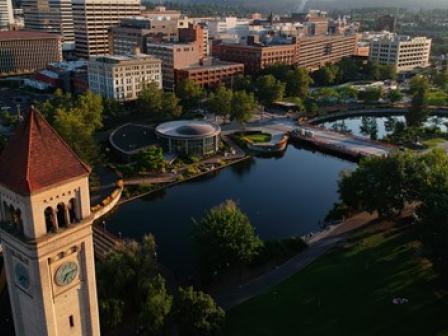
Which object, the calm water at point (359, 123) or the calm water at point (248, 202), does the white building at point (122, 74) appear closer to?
the calm water at point (248, 202)

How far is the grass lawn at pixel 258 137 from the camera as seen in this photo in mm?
98938

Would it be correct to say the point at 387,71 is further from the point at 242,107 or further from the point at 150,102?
the point at 150,102

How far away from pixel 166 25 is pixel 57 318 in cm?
15299

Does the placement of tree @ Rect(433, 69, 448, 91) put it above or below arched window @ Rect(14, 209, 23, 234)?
below

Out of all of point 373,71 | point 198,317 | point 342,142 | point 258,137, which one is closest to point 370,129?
point 342,142

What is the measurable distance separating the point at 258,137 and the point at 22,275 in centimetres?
7800

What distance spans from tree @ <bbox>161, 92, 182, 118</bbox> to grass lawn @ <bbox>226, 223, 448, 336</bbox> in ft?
218

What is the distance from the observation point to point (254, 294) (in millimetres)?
45000

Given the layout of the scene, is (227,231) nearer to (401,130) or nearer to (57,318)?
(57,318)

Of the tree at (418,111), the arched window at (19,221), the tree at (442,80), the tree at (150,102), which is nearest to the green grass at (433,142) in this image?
the tree at (418,111)

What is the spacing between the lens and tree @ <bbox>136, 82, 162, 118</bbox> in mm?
109000

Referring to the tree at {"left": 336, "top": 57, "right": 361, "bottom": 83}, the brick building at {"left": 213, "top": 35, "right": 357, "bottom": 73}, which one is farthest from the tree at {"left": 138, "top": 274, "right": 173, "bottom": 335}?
the tree at {"left": 336, "top": 57, "right": 361, "bottom": 83}

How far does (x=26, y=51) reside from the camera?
17188cm

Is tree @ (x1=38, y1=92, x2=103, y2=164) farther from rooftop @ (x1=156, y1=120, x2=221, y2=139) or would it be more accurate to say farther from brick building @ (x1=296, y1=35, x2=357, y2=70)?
brick building @ (x1=296, y1=35, x2=357, y2=70)
